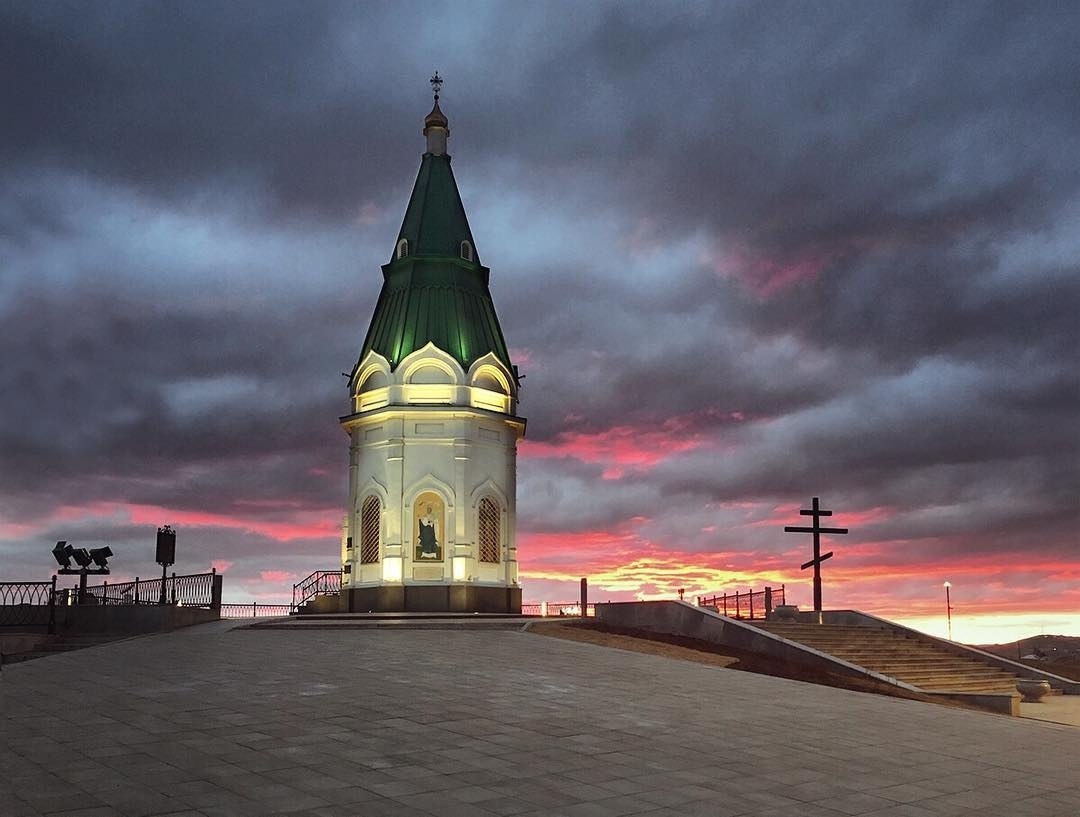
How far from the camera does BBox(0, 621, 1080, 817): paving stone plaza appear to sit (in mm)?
8977

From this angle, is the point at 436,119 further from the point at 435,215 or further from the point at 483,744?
the point at 483,744

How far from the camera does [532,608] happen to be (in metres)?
37.8

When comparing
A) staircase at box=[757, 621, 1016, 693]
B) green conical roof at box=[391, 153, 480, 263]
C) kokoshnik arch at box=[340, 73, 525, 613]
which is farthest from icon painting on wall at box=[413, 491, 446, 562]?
staircase at box=[757, 621, 1016, 693]

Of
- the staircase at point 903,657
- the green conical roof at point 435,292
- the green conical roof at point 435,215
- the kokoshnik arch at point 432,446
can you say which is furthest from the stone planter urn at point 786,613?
the green conical roof at point 435,215

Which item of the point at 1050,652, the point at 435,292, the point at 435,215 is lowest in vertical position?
the point at 1050,652

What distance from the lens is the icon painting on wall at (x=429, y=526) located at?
36.8 m

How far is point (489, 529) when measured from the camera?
37.9 metres

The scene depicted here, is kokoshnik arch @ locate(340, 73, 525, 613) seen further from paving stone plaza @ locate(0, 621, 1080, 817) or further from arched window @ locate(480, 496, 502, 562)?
paving stone plaza @ locate(0, 621, 1080, 817)

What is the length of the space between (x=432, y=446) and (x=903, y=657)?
1842 cm

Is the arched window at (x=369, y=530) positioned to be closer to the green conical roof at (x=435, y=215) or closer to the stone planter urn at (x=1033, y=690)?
the green conical roof at (x=435, y=215)

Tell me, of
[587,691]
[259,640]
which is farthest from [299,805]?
[259,640]

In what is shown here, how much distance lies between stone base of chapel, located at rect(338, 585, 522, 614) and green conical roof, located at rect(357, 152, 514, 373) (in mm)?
8516

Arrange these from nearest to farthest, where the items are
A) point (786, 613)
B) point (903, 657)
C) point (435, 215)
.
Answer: point (903, 657)
point (786, 613)
point (435, 215)

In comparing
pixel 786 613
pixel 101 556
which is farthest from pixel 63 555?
pixel 786 613
